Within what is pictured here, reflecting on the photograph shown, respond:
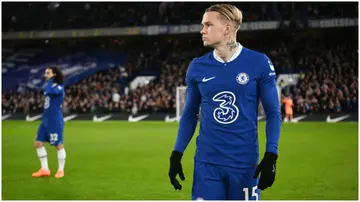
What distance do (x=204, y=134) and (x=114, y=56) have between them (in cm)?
3591

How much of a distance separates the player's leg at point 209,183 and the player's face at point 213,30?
0.84 m

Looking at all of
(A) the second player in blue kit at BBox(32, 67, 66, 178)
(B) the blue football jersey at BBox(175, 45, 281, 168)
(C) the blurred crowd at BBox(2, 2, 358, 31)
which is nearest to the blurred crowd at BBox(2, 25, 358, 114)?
(C) the blurred crowd at BBox(2, 2, 358, 31)

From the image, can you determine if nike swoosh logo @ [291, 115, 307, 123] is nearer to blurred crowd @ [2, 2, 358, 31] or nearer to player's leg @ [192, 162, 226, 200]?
blurred crowd @ [2, 2, 358, 31]

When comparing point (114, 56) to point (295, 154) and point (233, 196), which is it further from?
point (233, 196)

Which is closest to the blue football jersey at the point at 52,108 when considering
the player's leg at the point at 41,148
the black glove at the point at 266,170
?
the player's leg at the point at 41,148

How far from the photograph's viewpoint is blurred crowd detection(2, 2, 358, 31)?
31.2 metres

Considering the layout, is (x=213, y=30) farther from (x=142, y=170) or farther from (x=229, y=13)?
(x=142, y=170)

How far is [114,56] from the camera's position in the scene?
3897 cm

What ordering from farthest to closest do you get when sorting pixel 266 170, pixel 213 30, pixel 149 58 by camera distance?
1. pixel 149 58
2. pixel 213 30
3. pixel 266 170

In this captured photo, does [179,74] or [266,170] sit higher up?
[179,74]

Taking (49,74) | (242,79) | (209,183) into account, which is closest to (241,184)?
(209,183)

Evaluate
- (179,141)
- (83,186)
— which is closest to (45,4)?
(83,186)

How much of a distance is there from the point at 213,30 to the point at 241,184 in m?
1.04

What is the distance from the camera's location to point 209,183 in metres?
3.48
